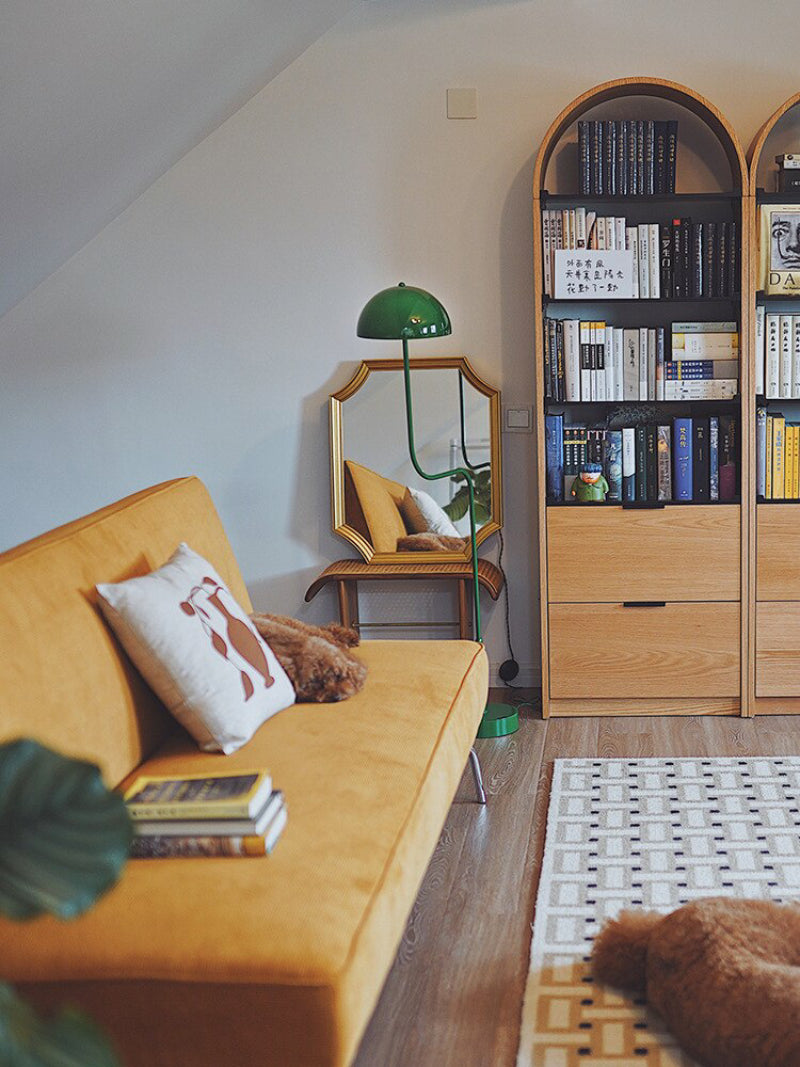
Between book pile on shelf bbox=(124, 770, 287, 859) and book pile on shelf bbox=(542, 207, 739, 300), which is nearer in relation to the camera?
book pile on shelf bbox=(124, 770, 287, 859)

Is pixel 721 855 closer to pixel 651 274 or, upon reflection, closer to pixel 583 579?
pixel 583 579

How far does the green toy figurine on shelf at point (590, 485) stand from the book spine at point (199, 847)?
7.04 feet

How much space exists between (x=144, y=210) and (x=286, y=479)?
101 centimetres

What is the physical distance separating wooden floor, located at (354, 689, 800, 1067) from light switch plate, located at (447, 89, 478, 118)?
1.92 meters

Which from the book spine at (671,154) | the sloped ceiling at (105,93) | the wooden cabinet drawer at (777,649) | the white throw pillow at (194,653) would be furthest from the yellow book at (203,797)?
the book spine at (671,154)

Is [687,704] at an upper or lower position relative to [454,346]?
lower

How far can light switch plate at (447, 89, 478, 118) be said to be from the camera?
156 inches

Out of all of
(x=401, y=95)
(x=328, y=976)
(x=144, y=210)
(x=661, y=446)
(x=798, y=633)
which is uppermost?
(x=401, y=95)

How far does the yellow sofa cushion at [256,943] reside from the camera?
162cm

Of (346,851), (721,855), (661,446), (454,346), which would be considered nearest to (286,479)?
(454,346)

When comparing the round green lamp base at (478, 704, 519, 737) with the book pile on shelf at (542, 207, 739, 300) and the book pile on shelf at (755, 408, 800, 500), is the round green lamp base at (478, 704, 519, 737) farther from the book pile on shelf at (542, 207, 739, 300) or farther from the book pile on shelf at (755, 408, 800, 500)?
the book pile on shelf at (542, 207, 739, 300)

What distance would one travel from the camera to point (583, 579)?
3812 mm

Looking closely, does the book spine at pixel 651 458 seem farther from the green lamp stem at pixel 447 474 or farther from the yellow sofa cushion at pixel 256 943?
the yellow sofa cushion at pixel 256 943

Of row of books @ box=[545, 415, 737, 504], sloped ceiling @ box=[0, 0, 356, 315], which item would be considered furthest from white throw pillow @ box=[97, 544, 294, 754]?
row of books @ box=[545, 415, 737, 504]
